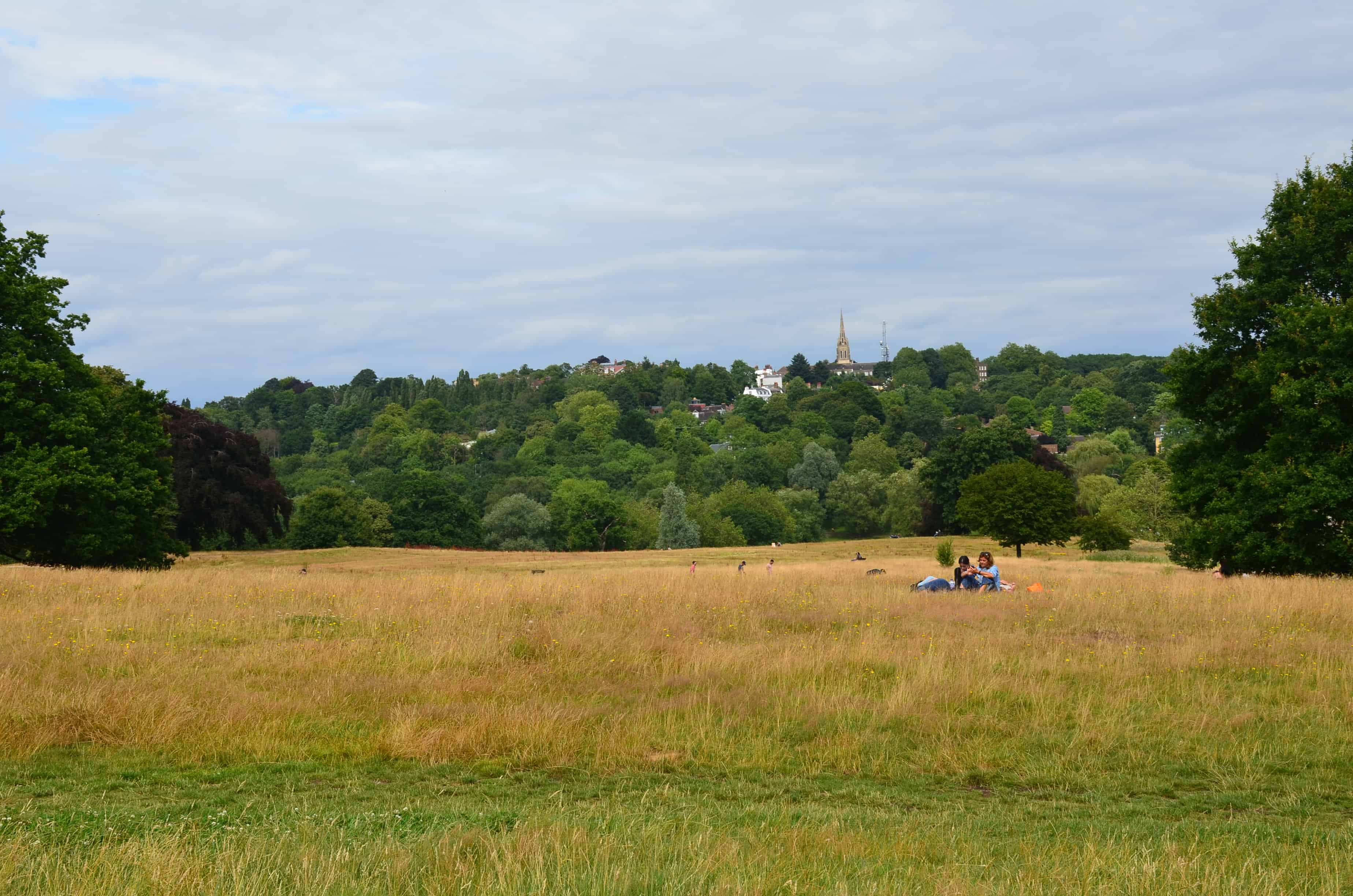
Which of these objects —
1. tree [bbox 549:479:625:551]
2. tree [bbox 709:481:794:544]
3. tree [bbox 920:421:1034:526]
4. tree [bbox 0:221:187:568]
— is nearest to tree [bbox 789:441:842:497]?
tree [bbox 709:481:794:544]

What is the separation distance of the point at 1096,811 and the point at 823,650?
573cm

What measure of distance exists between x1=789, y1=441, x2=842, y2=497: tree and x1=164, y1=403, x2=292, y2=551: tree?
82.2m

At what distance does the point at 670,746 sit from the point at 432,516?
82.8 meters

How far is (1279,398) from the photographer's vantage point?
24828 millimetres

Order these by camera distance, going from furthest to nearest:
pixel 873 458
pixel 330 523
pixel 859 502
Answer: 1. pixel 873 458
2. pixel 859 502
3. pixel 330 523

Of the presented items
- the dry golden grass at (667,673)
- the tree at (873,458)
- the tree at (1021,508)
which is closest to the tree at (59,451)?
the dry golden grass at (667,673)

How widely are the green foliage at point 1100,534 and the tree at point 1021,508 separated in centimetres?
252

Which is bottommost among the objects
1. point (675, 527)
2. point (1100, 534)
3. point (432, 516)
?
point (675, 527)

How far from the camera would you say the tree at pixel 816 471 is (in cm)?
12962

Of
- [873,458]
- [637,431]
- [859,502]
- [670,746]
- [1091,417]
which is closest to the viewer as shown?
[670,746]

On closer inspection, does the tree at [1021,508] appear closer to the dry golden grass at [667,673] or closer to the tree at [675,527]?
the dry golden grass at [667,673]

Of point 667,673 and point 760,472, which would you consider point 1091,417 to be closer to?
point 760,472

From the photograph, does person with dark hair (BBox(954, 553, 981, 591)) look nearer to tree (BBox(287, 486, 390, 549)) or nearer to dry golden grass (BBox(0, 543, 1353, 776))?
dry golden grass (BBox(0, 543, 1353, 776))

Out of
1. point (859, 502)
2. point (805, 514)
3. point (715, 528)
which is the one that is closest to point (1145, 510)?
point (715, 528)
